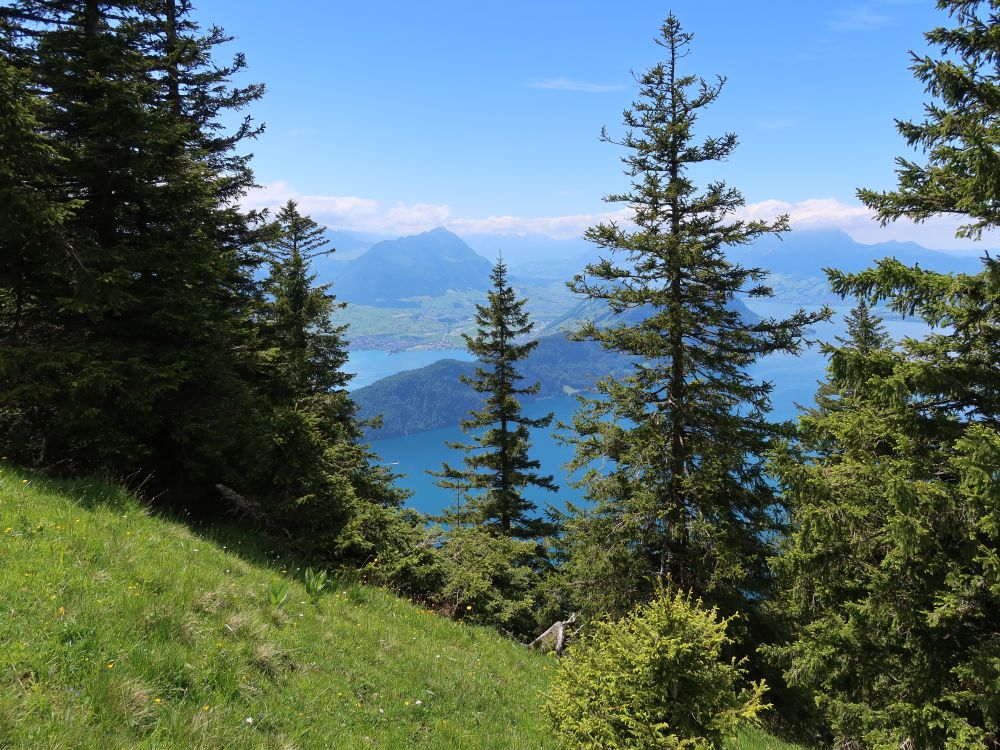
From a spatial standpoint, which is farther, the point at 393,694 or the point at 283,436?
the point at 283,436

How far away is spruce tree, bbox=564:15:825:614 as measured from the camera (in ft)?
39.7

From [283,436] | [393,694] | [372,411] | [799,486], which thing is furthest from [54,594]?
[372,411]

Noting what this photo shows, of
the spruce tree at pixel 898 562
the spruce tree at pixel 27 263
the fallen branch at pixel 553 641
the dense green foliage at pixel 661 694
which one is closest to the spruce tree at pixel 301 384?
the spruce tree at pixel 27 263

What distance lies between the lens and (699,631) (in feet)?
17.5

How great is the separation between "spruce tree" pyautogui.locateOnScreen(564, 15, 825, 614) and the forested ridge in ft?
0.25

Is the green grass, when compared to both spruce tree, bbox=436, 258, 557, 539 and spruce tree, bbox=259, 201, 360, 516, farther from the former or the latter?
spruce tree, bbox=436, 258, 557, 539

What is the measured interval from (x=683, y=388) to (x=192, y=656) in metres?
11.6

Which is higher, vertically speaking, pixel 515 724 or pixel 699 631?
pixel 699 631

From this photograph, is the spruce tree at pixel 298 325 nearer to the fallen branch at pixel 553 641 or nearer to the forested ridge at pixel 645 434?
the forested ridge at pixel 645 434

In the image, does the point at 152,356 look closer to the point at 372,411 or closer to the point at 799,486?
the point at 799,486

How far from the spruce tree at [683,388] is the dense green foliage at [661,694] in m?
7.01

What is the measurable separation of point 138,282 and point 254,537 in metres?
6.22

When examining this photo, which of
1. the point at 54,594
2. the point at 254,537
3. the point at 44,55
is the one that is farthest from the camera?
the point at 254,537

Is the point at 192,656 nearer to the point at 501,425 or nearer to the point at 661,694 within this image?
the point at 661,694
